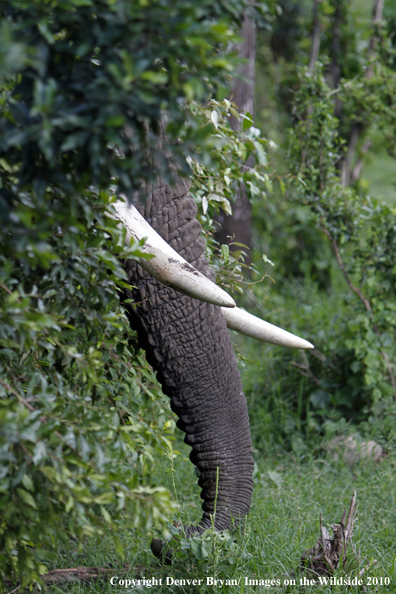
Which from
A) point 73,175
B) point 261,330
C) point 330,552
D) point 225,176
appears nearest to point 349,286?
point 225,176

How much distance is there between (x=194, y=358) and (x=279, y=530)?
100cm

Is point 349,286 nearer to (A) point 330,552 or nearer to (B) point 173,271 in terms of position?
(A) point 330,552

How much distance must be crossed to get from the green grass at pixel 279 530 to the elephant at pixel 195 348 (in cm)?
15

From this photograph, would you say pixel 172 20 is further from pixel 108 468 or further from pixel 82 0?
pixel 108 468

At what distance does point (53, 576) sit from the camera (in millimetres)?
2279

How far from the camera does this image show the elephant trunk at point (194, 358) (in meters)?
2.02

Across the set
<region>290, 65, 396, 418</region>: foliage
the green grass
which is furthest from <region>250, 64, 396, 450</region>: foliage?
the green grass

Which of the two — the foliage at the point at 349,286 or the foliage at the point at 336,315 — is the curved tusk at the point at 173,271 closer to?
the foliage at the point at 336,315

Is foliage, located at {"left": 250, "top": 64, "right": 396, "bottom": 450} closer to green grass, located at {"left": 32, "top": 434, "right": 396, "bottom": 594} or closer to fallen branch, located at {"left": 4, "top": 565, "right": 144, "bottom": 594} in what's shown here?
green grass, located at {"left": 32, "top": 434, "right": 396, "bottom": 594}

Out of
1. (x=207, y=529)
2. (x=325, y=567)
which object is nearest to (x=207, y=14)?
(x=207, y=529)

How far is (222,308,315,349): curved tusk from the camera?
2.11m

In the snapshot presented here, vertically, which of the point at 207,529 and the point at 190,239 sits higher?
the point at 190,239

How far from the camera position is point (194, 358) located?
6.82ft

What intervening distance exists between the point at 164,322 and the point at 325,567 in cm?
107
